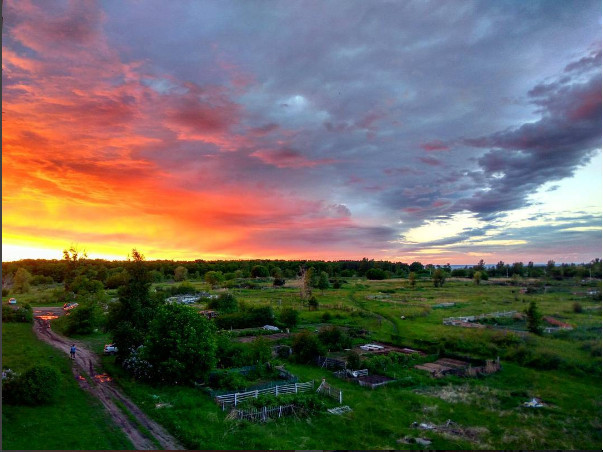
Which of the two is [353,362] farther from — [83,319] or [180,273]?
[180,273]

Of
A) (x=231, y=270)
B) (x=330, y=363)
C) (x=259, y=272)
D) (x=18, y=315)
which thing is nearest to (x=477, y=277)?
(x=330, y=363)

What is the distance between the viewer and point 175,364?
14102mm

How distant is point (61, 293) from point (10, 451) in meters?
36.4

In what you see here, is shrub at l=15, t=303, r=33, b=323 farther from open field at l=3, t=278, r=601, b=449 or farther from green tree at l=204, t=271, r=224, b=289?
green tree at l=204, t=271, r=224, b=289

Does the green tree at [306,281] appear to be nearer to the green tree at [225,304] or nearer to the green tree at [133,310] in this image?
the green tree at [225,304]

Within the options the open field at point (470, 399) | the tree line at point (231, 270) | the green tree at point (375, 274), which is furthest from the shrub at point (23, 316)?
the green tree at point (375, 274)

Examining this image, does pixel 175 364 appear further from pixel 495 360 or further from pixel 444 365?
pixel 495 360

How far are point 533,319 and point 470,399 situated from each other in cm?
550

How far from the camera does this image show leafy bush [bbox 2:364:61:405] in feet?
37.6

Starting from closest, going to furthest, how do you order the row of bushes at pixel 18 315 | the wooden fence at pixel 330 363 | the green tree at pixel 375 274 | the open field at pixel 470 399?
the open field at pixel 470 399 → the wooden fence at pixel 330 363 → the row of bushes at pixel 18 315 → the green tree at pixel 375 274

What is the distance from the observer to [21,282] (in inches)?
1313

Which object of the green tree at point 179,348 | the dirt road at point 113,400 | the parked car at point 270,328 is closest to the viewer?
the dirt road at point 113,400

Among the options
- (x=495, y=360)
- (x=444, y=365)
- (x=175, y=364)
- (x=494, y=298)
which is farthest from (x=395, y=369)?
(x=175, y=364)

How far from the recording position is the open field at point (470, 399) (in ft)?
33.1
